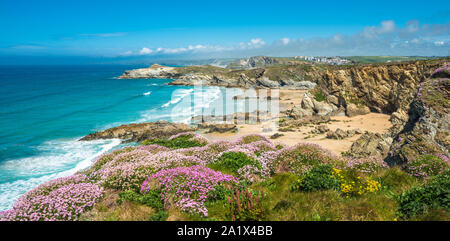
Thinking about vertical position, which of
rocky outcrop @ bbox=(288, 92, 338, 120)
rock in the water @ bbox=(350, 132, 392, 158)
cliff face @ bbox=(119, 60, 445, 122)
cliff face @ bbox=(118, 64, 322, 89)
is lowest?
rock in the water @ bbox=(350, 132, 392, 158)

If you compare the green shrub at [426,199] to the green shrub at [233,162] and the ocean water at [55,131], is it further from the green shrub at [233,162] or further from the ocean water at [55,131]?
the ocean water at [55,131]

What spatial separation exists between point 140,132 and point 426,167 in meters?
31.3

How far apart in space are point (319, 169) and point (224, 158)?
3947 millimetres

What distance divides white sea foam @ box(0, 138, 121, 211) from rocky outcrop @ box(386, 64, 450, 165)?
73.8ft

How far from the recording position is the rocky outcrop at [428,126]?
A: 12.6 m

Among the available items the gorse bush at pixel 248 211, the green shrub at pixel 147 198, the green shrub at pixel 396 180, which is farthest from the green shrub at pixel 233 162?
the green shrub at pixel 396 180

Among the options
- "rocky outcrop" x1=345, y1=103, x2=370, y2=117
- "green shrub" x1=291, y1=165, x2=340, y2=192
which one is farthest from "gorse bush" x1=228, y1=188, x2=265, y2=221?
"rocky outcrop" x1=345, y1=103, x2=370, y2=117

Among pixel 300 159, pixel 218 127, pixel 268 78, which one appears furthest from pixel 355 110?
pixel 268 78

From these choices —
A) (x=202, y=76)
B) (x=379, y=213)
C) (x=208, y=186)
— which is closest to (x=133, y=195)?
(x=208, y=186)

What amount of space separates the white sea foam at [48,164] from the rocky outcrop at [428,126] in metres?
22.5

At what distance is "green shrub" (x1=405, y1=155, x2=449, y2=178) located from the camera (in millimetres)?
8801

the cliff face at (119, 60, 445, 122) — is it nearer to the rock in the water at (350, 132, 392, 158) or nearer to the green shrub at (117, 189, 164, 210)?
the rock in the water at (350, 132, 392, 158)

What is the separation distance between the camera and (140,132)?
33750mm
